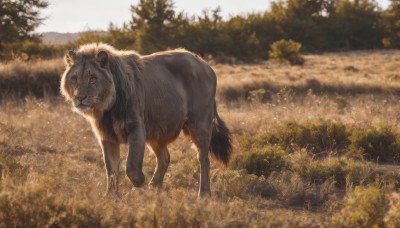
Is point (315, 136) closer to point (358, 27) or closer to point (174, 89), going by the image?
point (174, 89)

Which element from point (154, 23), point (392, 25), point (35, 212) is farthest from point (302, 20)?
point (35, 212)

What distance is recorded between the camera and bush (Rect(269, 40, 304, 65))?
3266 cm

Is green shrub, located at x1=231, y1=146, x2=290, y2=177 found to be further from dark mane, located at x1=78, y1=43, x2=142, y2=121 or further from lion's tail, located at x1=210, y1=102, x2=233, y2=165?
dark mane, located at x1=78, y1=43, x2=142, y2=121

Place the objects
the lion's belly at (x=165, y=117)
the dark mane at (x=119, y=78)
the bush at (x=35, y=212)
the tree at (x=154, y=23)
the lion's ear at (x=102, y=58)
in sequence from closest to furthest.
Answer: the bush at (x=35, y=212) < the lion's ear at (x=102, y=58) < the dark mane at (x=119, y=78) < the lion's belly at (x=165, y=117) < the tree at (x=154, y=23)

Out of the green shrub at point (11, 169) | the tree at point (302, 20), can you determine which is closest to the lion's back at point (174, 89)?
the green shrub at point (11, 169)

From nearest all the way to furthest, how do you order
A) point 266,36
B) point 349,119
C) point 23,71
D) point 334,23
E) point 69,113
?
point 349,119, point 69,113, point 23,71, point 266,36, point 334,23

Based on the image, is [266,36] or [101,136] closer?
[101,136]

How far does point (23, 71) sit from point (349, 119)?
381 inches

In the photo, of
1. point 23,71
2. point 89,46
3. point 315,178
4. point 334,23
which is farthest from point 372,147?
point 334,23

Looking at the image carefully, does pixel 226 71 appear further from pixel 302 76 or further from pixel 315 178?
pixel 315 178

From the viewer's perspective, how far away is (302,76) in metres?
23.5

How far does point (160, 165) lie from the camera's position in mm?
8445

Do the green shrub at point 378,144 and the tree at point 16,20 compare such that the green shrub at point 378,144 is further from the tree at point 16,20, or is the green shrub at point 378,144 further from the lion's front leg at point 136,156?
the tree at point 16,20

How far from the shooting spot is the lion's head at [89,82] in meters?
6.70
